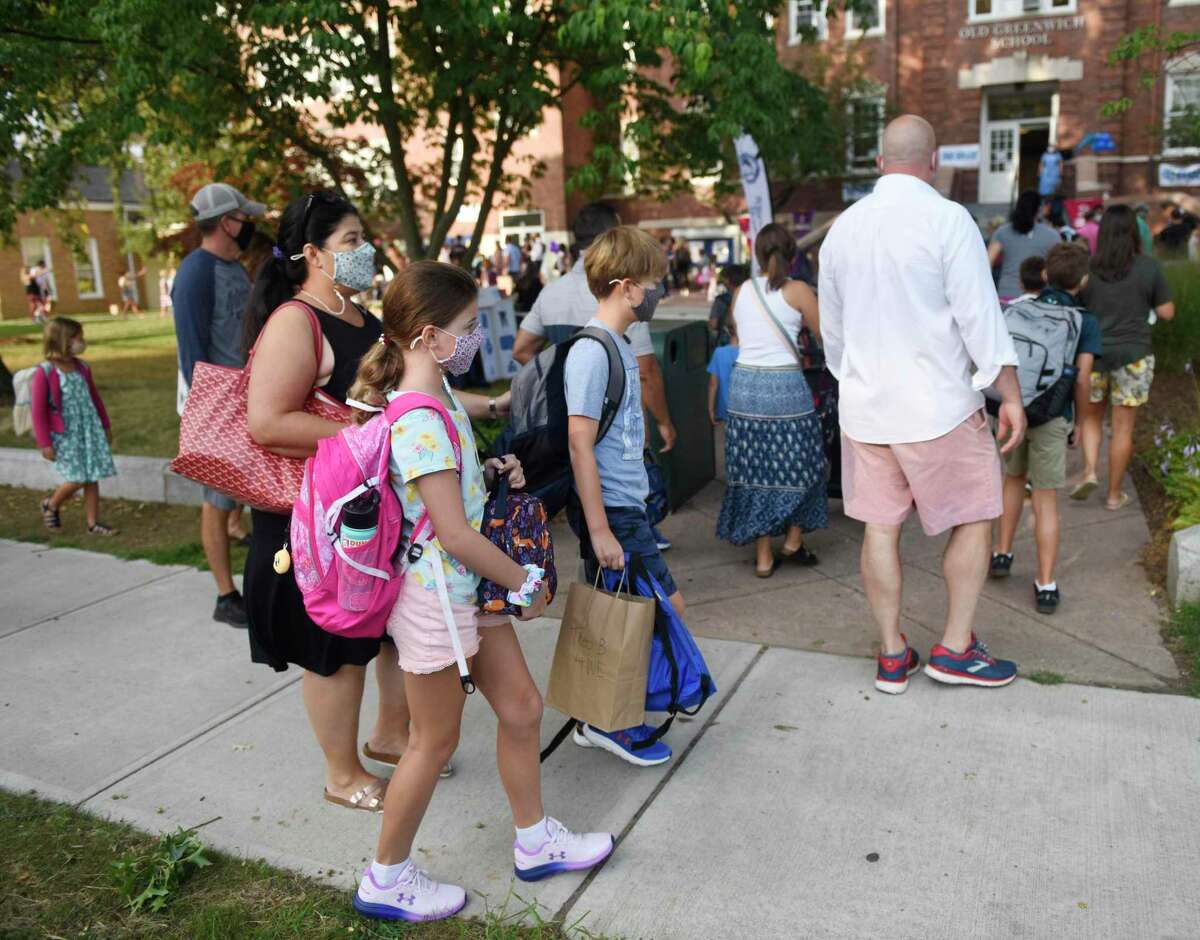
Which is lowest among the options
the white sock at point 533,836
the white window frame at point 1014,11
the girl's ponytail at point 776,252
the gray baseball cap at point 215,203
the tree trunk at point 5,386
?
the white sock at point 533,836

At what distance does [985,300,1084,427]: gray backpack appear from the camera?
14.0 ft

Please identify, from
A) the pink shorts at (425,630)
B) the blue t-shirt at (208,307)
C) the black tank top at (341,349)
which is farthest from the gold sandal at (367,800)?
the blue t-shirt at (208,307)

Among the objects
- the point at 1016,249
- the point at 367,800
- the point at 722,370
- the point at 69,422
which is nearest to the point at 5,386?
the point at 69,422

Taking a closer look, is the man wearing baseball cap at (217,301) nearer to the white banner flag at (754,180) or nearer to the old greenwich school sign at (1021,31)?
the white banner flag at (754,180)

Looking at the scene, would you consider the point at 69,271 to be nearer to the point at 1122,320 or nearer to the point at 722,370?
the point at 722,370

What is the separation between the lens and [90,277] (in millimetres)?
35312

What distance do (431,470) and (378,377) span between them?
0.28 metres

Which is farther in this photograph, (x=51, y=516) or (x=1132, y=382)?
(x=51, y=516)

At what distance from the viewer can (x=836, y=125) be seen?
25.2 m

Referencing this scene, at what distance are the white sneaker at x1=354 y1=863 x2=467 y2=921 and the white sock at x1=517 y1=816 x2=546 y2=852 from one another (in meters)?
0.22

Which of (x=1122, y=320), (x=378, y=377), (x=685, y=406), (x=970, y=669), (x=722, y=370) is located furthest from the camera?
(x=685, y=406)

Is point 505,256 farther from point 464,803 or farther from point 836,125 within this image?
point 464,803

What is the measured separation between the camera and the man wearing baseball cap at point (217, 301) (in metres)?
4.46

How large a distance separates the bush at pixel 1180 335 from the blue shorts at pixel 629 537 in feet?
25.6
